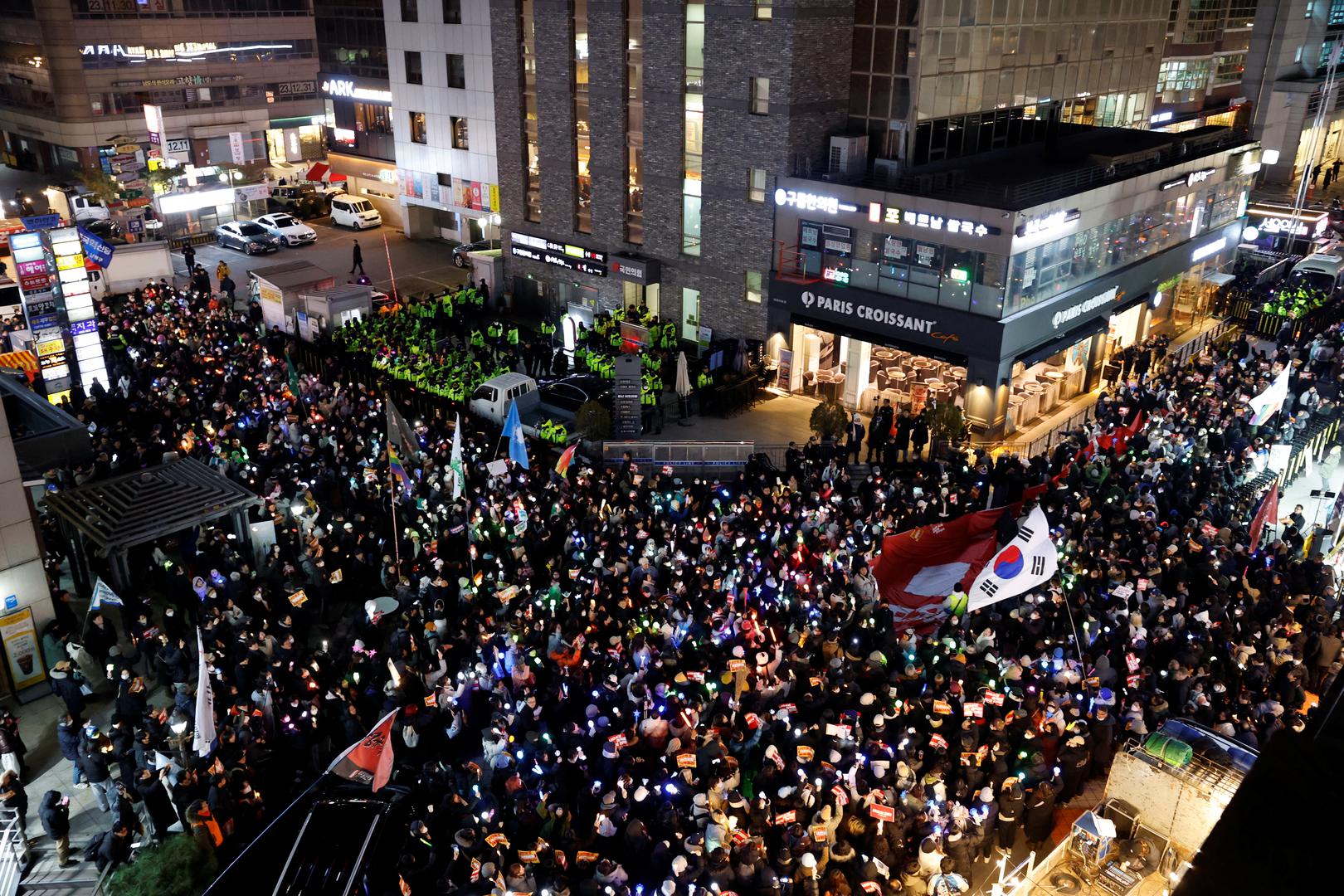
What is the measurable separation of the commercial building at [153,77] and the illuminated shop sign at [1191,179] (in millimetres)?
43771

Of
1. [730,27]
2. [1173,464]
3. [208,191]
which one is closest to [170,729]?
[1173,464]

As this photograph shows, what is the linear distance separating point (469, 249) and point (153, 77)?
76.9ft

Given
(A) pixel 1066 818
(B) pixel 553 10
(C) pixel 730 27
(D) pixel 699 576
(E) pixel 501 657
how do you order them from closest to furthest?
(A) pixel 1066 818 → (E) pixel 501 657 → (D) pixel 699 576 → (C) pixel 730 27 → (B) pixel 553 10

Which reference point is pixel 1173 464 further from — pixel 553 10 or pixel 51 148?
pixel 51 148

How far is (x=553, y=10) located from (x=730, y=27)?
7.28 metres

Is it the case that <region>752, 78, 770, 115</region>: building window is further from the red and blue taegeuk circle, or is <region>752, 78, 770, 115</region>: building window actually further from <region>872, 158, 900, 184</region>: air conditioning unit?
the red and blue taegeuk circle

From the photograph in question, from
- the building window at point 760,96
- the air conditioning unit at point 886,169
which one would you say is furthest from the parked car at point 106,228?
the air conditioning unit at point 886,169

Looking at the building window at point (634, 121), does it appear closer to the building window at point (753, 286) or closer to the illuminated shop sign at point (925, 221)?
the building window at point (753, 286)

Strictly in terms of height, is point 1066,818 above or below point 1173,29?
below

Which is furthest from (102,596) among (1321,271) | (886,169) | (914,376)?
(1321,271)

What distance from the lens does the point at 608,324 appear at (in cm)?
3372

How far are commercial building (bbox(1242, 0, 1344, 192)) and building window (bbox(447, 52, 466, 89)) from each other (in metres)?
41.5

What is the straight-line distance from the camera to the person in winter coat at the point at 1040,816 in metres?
13.3

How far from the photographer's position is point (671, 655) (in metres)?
15.5
